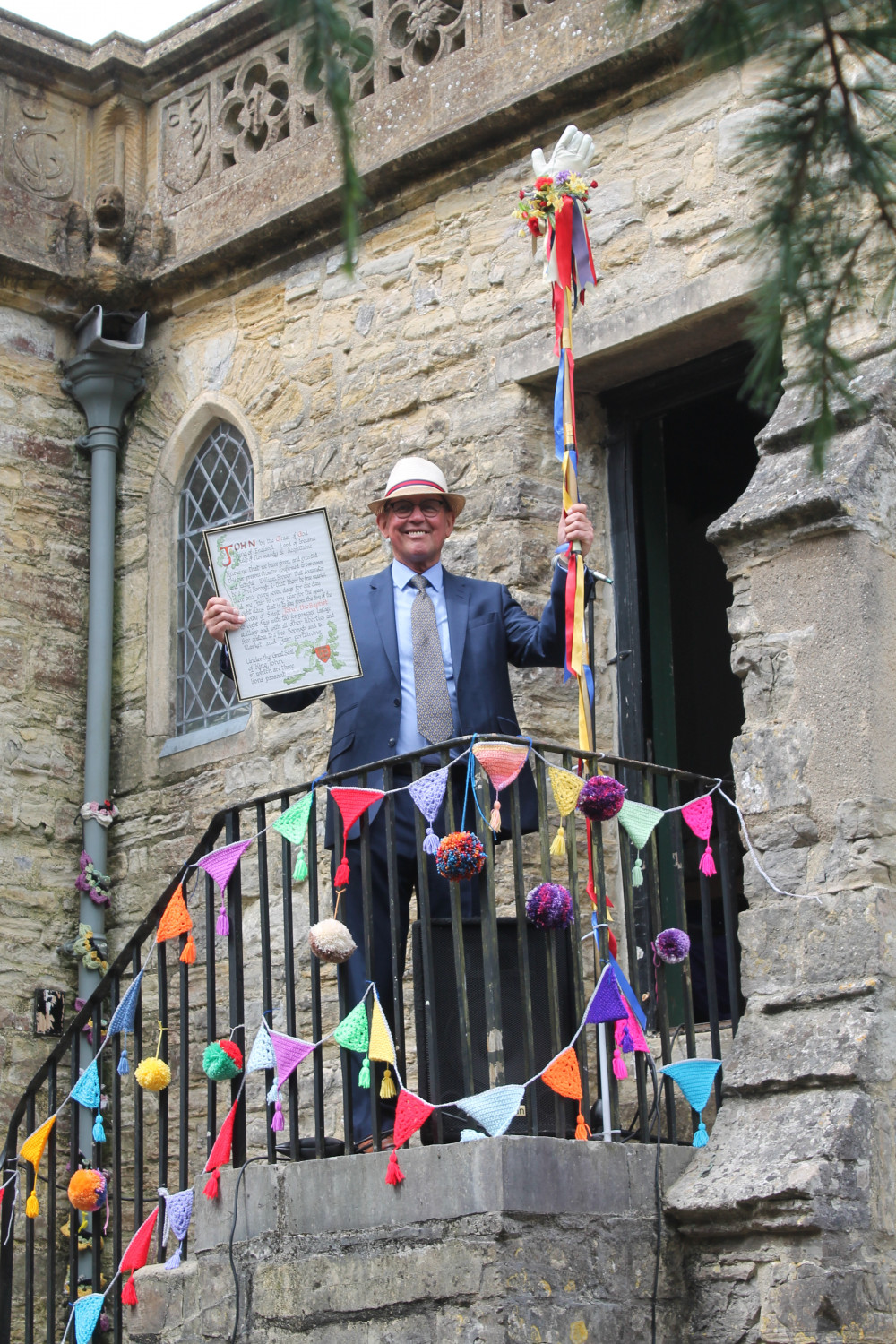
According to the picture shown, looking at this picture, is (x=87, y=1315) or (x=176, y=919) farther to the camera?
(x=87, y=1315)

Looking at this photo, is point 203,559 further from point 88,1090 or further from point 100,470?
point 88,1090

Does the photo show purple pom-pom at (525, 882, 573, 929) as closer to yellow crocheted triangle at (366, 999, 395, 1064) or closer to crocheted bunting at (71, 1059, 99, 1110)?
yellow crocheted triangle at (366, 999, 395, 1064)

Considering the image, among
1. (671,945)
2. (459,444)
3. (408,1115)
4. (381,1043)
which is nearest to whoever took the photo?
(408,1115)

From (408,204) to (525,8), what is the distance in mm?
844

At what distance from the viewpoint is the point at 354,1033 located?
4.73 meters

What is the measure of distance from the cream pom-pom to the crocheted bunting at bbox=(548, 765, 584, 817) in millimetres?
649

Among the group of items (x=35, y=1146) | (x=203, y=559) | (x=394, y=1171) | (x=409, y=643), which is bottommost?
(x=394, y=1171)

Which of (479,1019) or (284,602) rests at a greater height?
(284,602)

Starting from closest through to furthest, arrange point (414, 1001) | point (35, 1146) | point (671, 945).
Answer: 1. point (671, 945)
2. point (414, 1001)
3. point (35, 1146)

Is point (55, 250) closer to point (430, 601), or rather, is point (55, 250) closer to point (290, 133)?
point (290, 133)

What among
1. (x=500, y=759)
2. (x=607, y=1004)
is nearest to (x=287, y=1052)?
(x=607, y=1004)

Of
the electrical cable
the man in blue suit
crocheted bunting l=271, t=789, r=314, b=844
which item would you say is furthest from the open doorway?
the electrical cable

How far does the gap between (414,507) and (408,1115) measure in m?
1.89

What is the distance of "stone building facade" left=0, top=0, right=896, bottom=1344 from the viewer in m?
4.73
